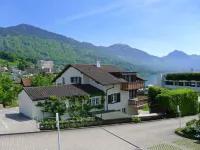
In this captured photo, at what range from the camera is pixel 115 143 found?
20000 millimetres

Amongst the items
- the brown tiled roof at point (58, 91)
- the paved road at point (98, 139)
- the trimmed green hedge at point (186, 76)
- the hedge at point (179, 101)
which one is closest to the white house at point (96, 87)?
the brown tiled roof at point (58, 91)

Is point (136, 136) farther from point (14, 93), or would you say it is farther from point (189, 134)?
point (14, 93)

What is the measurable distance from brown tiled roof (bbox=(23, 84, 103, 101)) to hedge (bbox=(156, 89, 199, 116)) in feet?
28.9

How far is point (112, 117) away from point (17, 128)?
10692mm

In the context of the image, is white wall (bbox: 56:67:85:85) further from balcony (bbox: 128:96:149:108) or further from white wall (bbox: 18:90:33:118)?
white wall (bbox: 18:90:33:118)

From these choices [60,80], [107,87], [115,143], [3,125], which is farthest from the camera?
[60,80]

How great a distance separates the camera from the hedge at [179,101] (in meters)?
32.1

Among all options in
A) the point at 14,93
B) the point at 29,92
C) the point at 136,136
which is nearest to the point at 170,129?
the point at 136,136

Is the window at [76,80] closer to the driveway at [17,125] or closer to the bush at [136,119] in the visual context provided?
the driveway at [17,125]

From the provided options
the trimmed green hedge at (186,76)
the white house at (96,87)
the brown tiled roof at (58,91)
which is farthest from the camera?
the trimmed green hedge at (186,76)

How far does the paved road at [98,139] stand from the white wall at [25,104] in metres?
6.24

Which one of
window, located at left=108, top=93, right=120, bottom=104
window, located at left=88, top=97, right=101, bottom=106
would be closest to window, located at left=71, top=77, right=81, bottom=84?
window, located at left=88, top=97, right=101, bottom=106

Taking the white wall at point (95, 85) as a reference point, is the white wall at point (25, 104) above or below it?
below

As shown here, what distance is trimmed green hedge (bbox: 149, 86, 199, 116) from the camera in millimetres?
32219
